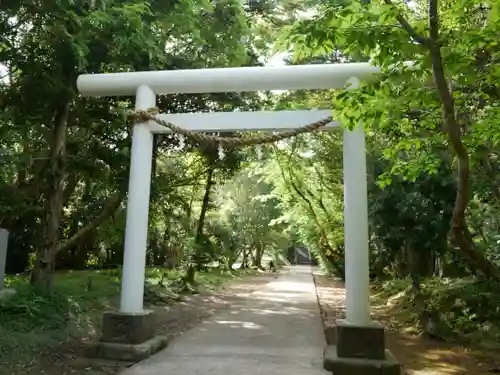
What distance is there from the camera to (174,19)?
23.1 ft

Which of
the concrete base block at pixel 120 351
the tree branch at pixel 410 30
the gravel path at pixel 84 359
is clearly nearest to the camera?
the tree branch at pixel 410 30

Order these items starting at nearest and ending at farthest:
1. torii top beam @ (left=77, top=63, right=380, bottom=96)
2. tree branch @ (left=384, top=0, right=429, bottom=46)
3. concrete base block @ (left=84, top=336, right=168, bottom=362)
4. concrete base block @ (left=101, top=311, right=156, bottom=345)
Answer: tree branch @ (left=384, top=0, right=429, bottom=46), concrete base block @ (left=84, top=336, right=168, bottom=362), concrete base block @ (left=101, top=311, right=156, bottom=345), torii top beam @ (left=77, top=63, right=380, bottom=96)

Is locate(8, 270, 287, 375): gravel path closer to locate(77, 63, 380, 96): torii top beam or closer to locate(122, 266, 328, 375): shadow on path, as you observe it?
locate(122, 266, 328, 375): shadow on path

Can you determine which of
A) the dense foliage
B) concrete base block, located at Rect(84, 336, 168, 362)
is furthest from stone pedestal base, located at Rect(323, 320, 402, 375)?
concrete base block, located at Rect(84, 336, 168, 362)

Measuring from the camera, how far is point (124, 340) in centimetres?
529

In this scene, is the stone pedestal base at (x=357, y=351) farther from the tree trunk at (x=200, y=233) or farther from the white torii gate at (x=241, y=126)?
the tree trunk at (x=200, y=233)

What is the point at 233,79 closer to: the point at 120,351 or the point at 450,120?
the point at 450,120

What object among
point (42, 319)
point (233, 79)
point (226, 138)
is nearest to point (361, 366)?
point (226, 138)

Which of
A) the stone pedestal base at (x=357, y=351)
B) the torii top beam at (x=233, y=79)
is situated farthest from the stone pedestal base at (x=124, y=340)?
the torii top beam at (x=233, y=79)

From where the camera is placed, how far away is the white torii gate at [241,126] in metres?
5.10

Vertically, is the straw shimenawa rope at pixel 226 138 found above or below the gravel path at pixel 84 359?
above

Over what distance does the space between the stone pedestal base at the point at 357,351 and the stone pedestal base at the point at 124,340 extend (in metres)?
2.24

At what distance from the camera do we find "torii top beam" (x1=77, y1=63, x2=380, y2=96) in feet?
17.7

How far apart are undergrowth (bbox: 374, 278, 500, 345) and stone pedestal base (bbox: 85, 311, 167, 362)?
17.1 ft
